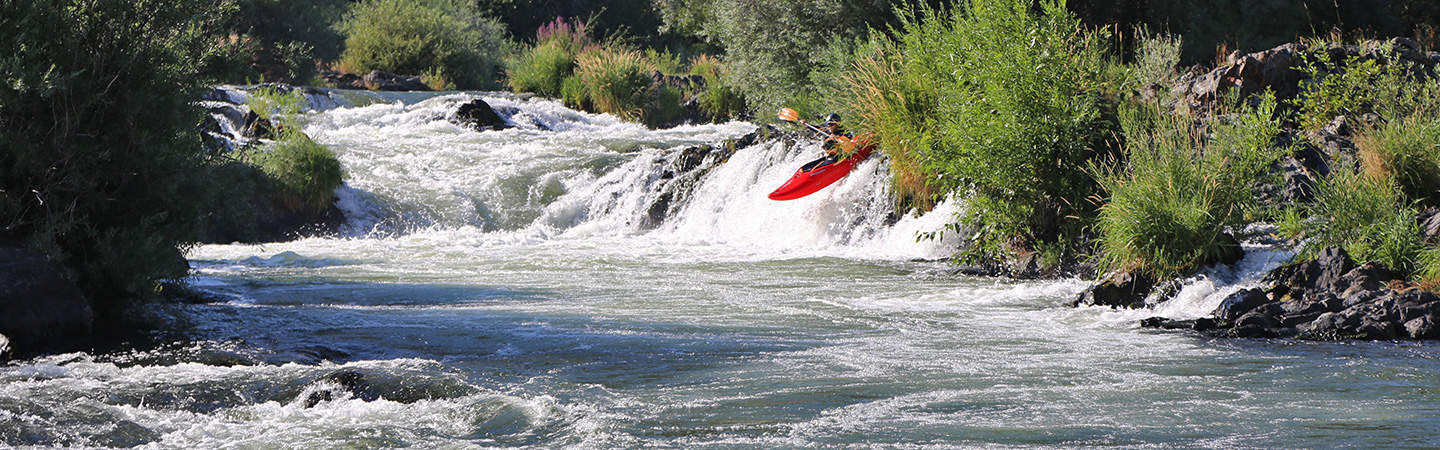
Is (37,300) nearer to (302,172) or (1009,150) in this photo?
(1009,150)

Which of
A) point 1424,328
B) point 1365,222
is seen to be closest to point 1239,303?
point 1424,328

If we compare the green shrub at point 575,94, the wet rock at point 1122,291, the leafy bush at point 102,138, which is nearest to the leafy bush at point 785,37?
the green shrub at point 575,94

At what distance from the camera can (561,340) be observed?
24.2 ft

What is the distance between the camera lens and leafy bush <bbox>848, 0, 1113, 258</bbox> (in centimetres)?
992

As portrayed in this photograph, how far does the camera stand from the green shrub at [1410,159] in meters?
8.88

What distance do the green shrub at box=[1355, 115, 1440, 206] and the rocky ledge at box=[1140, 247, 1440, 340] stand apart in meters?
1.14

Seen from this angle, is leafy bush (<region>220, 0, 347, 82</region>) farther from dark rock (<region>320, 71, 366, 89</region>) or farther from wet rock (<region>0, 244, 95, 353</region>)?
wet rock (<region>0, 244, 95, 353</region>)

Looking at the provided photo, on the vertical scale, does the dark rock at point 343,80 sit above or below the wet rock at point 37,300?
above

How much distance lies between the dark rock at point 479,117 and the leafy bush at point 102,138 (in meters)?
13.0

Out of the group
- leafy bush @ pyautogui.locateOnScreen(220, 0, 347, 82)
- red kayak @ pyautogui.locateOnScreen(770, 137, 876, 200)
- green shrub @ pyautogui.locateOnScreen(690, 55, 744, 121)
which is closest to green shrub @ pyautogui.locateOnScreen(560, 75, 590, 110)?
green shrub @ pyautogui.locateOnScreen(690, 55, 744, 121)

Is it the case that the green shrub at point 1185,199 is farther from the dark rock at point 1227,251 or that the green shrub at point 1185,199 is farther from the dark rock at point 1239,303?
the dark rock at point 1239,303

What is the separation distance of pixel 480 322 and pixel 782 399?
9.60 feet

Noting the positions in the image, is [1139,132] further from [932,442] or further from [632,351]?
[932,442]

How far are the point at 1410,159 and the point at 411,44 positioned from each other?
23.9 metres
